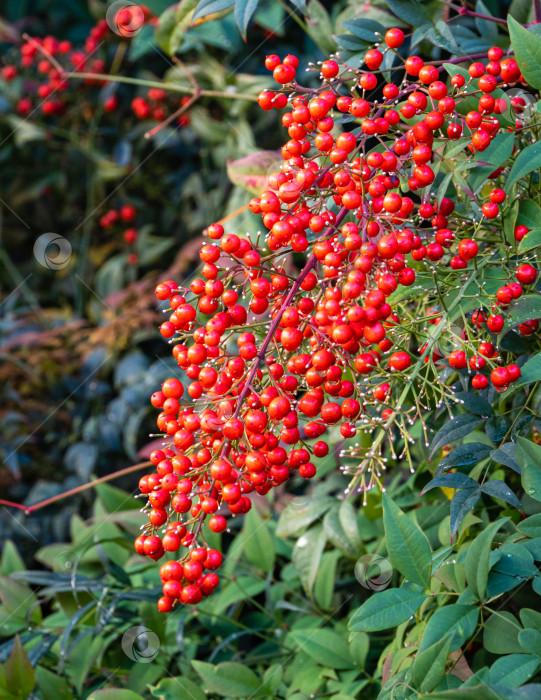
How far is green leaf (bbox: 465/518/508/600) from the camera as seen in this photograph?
615 millimetres


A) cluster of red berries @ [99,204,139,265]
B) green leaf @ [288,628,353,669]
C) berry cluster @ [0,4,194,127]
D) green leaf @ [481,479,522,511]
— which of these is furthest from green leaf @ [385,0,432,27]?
cluster of red berries @ [99,204,139,265]

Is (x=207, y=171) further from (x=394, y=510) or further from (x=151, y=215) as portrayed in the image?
(x=394, y=510)

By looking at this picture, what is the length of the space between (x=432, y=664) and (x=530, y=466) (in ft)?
0.72

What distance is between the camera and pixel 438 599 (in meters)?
0.79

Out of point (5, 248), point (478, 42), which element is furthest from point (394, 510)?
point (5, 248)

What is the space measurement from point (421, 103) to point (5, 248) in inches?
87.3

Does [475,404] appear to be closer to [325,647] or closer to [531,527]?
[531,527]

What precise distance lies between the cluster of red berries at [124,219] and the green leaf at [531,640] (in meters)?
1.92

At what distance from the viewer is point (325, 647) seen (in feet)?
3.20

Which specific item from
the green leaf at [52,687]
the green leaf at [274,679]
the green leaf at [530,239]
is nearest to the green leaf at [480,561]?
the green leaf at [530,239]

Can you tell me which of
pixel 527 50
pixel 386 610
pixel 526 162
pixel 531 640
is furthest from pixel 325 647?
pixel 527 50

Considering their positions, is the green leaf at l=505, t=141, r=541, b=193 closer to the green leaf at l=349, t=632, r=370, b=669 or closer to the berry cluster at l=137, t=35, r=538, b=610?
the berry cluster at l=137, t=35, r=538, b=610

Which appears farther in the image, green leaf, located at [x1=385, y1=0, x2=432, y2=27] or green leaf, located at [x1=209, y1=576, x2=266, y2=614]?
green leaf, located at [x1=209, y1=576, x2=266, y2=614]

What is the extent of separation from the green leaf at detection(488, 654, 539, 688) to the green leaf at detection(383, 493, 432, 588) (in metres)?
0.11
